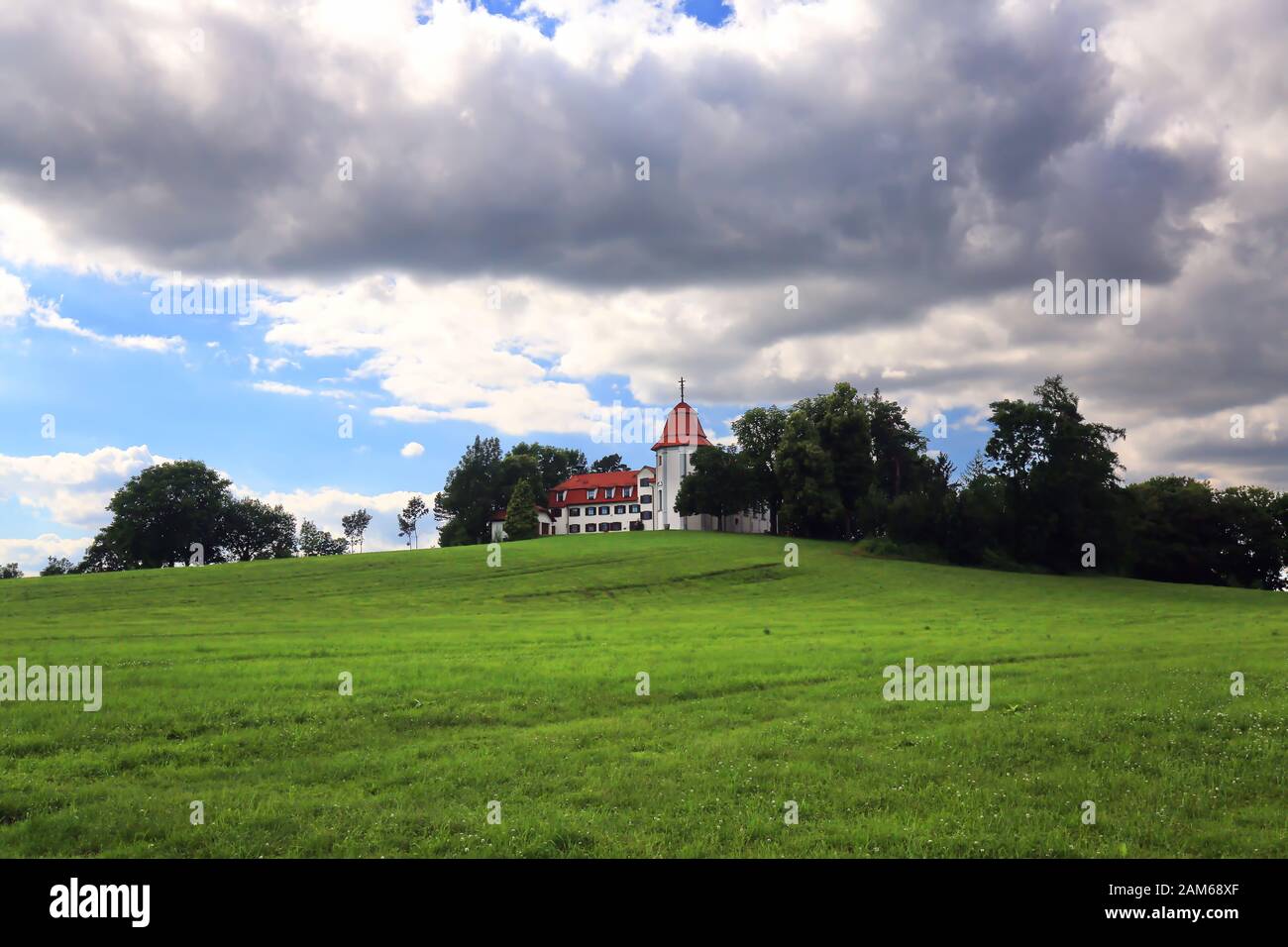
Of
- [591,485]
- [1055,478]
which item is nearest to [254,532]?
[591,485]

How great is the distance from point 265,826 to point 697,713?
900cm

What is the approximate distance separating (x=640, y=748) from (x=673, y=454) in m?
121

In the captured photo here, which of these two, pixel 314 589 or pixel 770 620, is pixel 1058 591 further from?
pixel 314 589

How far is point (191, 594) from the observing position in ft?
186

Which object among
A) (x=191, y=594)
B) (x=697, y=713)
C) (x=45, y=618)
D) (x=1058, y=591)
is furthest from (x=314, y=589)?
(x=1058, y=591)

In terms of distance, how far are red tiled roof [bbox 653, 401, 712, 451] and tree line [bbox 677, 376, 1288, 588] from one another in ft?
57.9

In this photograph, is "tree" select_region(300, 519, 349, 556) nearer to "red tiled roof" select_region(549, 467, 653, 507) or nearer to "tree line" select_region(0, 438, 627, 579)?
"tree line" select_region(0, 438, 627, 579)

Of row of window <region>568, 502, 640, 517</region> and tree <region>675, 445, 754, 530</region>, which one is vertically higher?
tree <region>675, 445, 754, 530</region>

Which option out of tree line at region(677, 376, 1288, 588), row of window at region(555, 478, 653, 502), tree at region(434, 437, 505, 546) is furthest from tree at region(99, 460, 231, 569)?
tree line at region(677, 376, 1288, 588)

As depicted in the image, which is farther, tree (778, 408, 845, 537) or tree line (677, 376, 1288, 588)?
tree (778, 408, 845, 537)

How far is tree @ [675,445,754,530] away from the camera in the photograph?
110062 millimetres

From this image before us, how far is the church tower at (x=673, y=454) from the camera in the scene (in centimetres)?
13388

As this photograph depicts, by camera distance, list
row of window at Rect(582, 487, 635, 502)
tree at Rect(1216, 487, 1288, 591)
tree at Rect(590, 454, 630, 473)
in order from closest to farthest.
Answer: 1. tree at Rect(1216, 487, 1288, 591)
2. row of window at Rect(582, 487, 635, 502)
3. tree at Rect(590, 454, 630, 473)

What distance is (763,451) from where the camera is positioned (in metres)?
115
